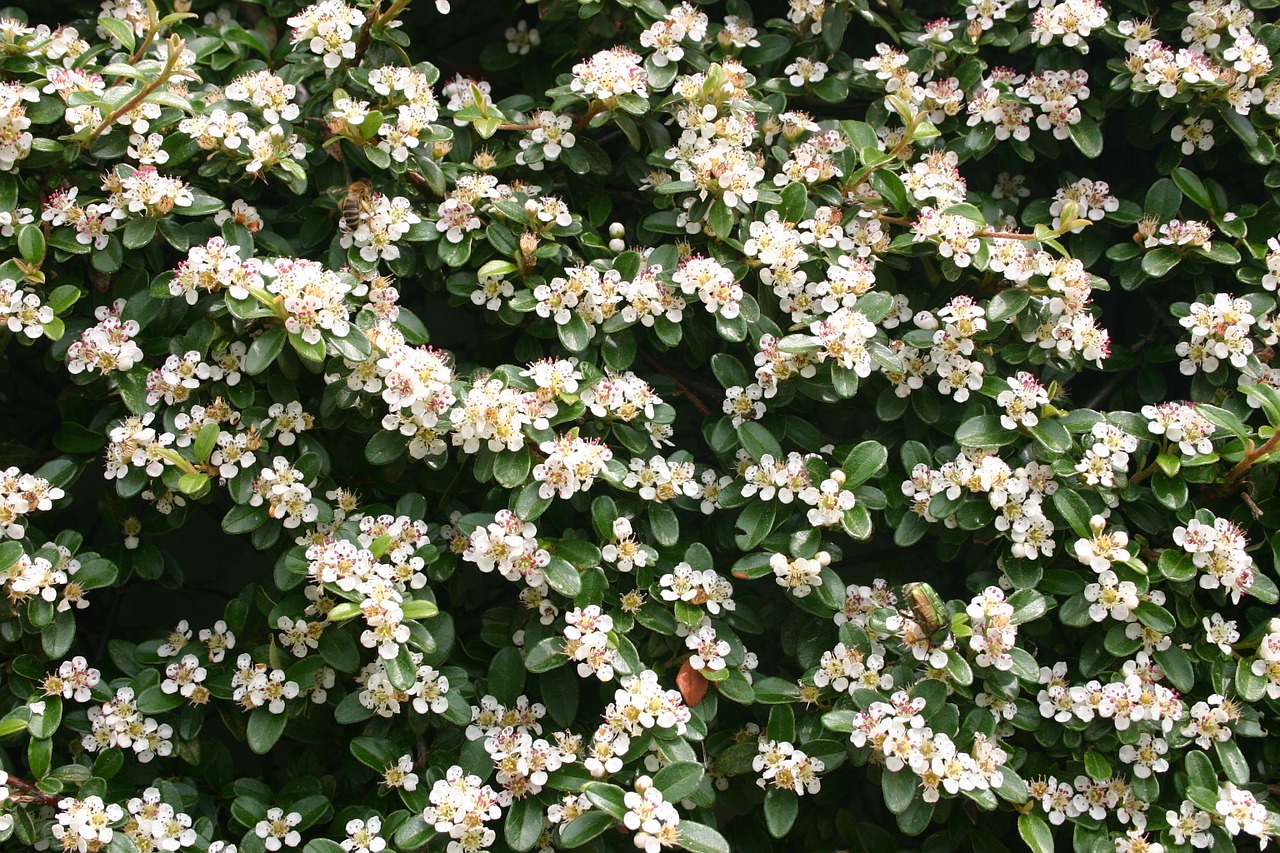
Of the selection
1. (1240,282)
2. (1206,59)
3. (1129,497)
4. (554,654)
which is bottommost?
(554,654)

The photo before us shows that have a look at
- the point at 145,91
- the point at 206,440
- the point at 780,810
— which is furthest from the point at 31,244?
the point at 780,810

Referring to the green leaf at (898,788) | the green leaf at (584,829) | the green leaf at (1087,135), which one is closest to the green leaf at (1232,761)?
the green leaf at (898,788)

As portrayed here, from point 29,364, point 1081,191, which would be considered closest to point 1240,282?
point 1081,191

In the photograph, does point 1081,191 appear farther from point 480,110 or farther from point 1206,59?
point 480,110

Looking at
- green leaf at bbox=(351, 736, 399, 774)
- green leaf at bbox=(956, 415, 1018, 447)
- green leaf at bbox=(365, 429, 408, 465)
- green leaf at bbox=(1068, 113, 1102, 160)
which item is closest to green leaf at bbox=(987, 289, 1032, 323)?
green leaf at bbox=(956, 415, 1018, 447)

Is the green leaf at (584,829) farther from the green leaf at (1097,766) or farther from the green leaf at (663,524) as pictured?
the green leaf at (1097,766)

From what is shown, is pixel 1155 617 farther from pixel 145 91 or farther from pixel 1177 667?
pixel 145 91

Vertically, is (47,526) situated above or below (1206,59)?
below
